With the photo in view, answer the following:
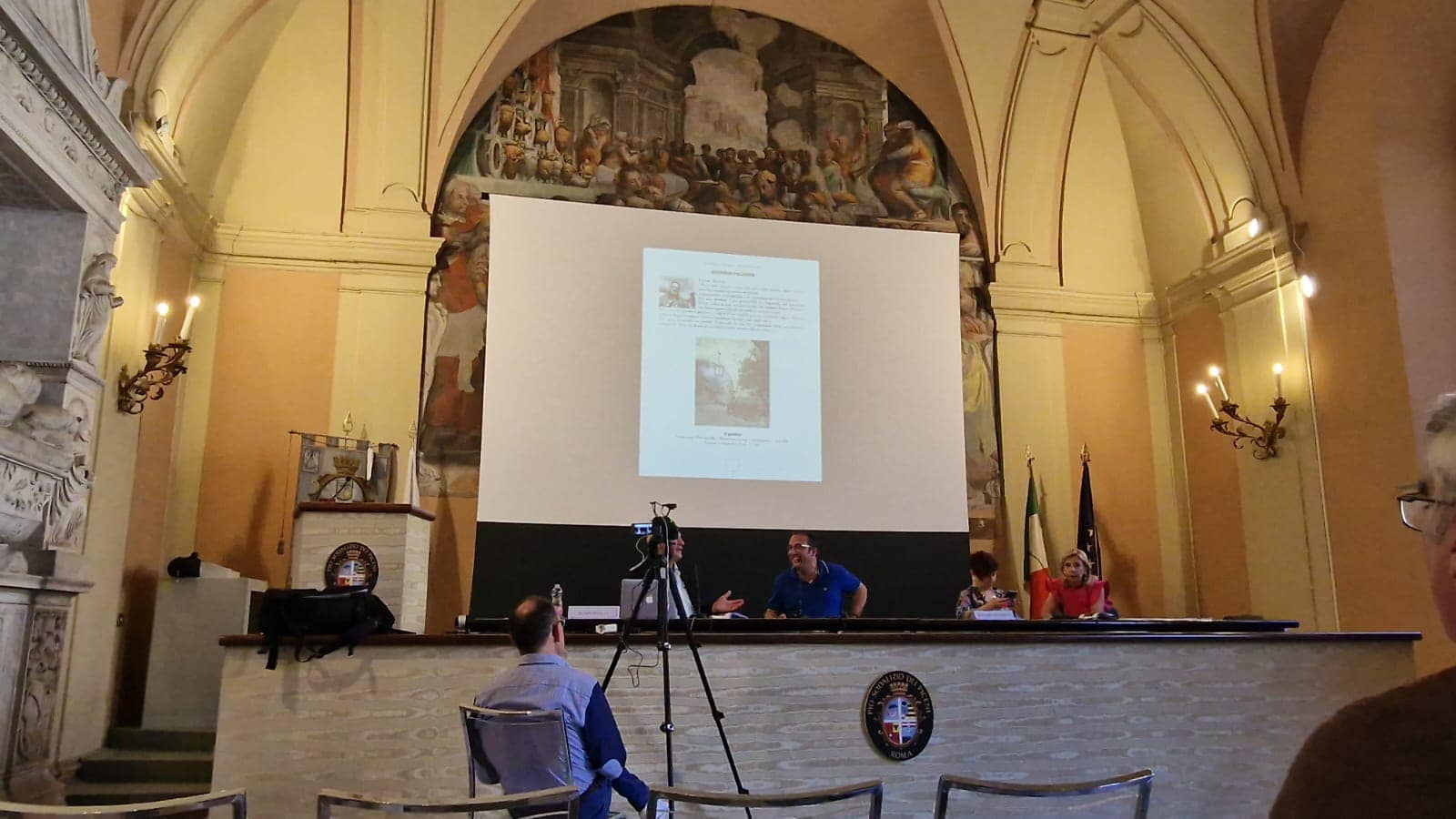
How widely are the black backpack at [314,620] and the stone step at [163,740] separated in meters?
3.09

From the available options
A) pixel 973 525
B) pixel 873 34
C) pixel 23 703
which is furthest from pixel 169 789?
pixel 873 34

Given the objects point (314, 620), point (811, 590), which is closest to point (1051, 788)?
point (314, 620)

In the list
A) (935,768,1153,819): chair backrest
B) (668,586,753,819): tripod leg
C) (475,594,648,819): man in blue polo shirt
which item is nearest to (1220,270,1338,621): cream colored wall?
(668,586,753,819): tripod leg

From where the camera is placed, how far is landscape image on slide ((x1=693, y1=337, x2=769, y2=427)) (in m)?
8.02

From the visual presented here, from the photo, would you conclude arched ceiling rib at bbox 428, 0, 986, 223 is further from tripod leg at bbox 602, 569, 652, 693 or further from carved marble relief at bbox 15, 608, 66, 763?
tripod leg at bbox 602, 569, 652, 693

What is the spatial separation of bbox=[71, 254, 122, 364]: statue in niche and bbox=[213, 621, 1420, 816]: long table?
93.1 inches

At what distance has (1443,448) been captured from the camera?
1317 millimetres

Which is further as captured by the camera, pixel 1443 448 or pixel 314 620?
pixel 314 620

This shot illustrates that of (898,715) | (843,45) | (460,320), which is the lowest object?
(898,715)

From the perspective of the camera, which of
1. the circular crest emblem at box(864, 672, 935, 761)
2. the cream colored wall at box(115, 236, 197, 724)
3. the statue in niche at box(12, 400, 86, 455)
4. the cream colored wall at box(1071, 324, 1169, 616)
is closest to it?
the circular crest emblem at box(864, 672, 935, 761)

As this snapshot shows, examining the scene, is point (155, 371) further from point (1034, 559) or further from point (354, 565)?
point (1034, 559)

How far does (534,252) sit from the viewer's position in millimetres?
8023

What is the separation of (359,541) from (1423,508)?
579 centimetres

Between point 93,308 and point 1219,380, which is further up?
point 1219,380
